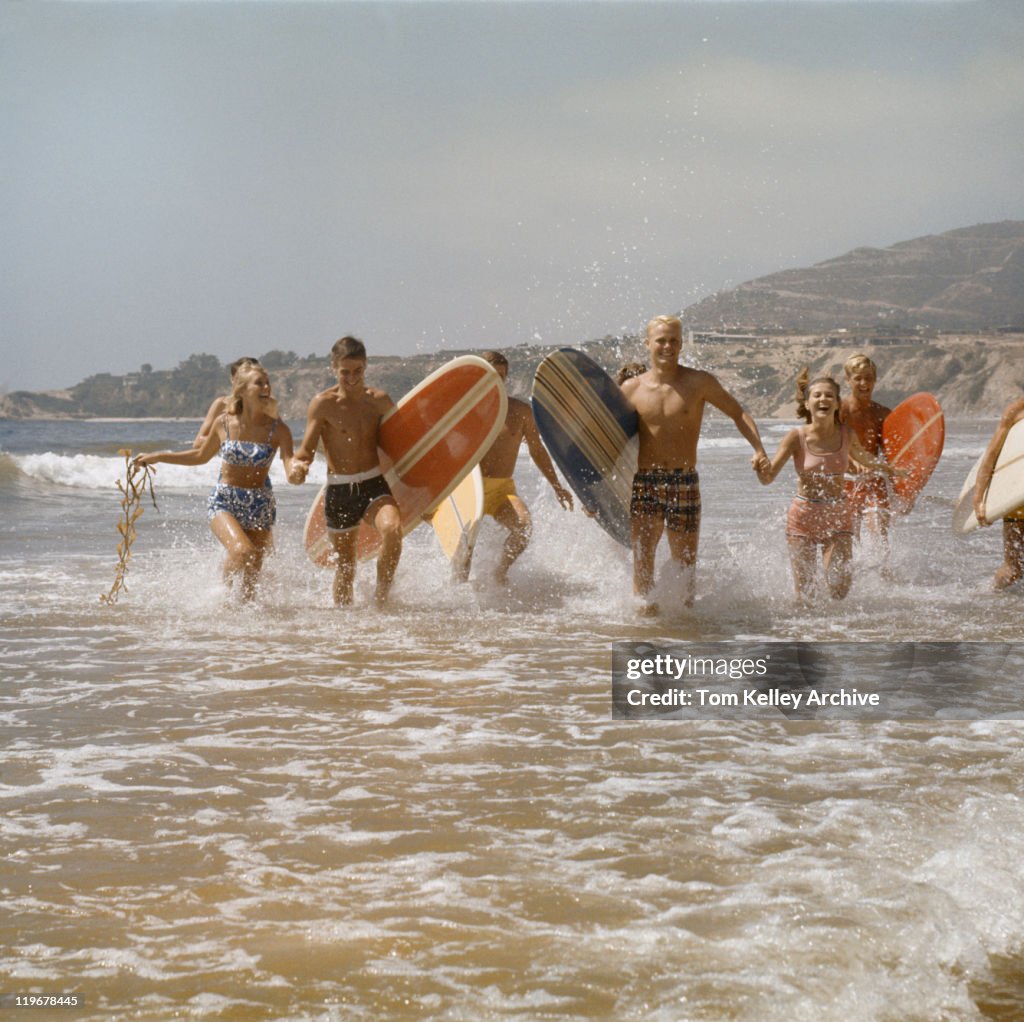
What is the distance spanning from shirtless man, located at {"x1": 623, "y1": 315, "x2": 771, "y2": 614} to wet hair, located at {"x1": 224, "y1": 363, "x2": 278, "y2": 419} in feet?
7.07

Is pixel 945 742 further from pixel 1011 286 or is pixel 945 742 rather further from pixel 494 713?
pixel 1011 286

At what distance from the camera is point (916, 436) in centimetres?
859

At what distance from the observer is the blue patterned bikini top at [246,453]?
7102mm

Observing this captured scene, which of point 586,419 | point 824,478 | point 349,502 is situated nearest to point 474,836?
point 349,502

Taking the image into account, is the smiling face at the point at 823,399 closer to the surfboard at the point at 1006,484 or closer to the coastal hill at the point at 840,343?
the surfboard at the point at 1006,484

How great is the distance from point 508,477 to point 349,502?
137 cm

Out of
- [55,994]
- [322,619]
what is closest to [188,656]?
[322,619]

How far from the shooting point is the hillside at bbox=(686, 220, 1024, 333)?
224 feet

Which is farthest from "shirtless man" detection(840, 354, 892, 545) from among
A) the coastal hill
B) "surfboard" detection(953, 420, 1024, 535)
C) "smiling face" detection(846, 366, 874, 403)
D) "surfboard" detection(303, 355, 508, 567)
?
the coastal hill

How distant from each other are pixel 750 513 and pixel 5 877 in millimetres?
11222

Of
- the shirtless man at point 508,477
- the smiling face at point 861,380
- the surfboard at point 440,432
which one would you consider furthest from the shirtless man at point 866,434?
the surfboard at point 440,432

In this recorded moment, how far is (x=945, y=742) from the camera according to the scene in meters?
4.11

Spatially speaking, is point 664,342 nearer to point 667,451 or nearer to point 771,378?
point 667,451

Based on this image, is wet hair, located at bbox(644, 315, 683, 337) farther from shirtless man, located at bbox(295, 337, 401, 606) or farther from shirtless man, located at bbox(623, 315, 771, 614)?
shirtless man, located at bbox(295, 337, 401, 606)
